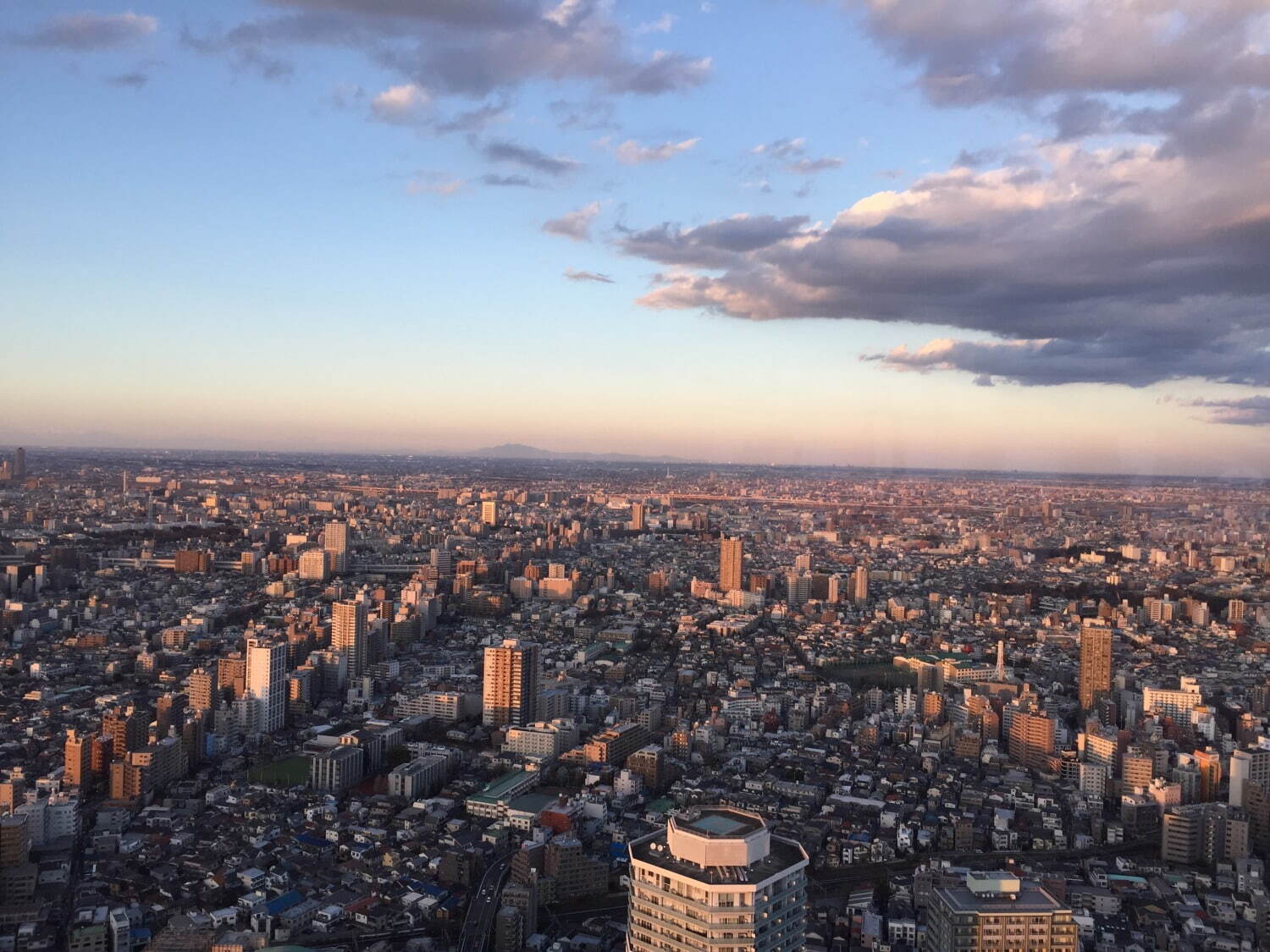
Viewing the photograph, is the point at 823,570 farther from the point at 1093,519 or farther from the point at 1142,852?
the point at 1142,852

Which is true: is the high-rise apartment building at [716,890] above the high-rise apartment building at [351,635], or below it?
above

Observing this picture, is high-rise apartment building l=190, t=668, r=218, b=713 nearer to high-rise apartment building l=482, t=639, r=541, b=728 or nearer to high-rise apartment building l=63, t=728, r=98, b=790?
high-rise apartment building l=63, t=728, r=98, b=790

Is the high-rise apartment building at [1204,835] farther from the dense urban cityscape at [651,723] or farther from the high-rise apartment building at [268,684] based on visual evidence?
the high-rise apartment building at [268,684]

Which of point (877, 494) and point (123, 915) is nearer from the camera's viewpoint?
point (123, 915)

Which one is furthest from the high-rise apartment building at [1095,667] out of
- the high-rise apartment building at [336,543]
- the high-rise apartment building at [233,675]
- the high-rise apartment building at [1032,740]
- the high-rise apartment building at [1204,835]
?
the high-rise apartment building at [336,543]

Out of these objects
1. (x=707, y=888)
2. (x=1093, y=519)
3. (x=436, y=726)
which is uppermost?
(x=1093, y=519)

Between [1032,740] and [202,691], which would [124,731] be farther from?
[1032,740]

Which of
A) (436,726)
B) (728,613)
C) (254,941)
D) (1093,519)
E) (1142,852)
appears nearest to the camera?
(254,941)

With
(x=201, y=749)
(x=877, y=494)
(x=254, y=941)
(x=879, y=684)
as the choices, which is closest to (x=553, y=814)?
(x=254, y=941)
